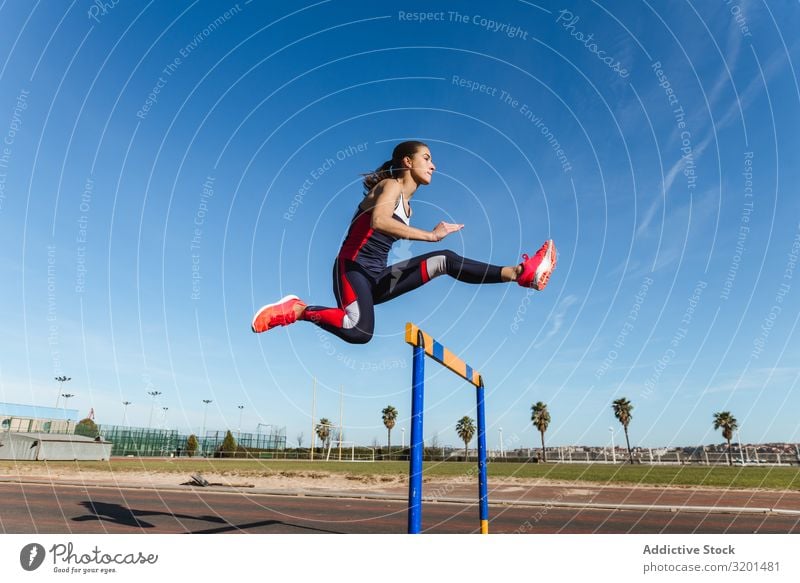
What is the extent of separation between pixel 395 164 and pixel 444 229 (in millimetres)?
970

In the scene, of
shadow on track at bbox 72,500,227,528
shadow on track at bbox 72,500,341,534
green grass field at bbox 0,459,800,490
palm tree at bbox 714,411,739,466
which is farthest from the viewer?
palm tree at bbox 714,411,739,466

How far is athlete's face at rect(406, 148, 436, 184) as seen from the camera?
5.23 metres

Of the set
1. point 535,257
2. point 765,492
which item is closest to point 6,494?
point 535,257

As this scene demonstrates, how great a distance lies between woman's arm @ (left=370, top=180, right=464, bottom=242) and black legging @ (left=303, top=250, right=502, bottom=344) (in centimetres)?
22

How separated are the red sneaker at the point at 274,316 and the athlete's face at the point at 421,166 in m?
1.83

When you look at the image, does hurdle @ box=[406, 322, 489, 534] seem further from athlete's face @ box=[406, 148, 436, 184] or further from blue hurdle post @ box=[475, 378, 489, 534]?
blue hurdle post @ box=[475, 378, 489, 534]

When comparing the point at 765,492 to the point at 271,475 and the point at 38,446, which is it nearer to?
the point at 271,475

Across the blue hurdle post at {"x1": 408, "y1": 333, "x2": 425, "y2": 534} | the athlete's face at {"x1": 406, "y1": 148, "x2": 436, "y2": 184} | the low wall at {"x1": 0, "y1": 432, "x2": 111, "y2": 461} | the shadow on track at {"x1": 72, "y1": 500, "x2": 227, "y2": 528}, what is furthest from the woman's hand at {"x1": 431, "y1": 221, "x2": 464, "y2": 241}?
the low wall at {"x1": 0, "y1": 432, "x2": 111, "y2": 461}

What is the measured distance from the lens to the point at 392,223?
4684mm

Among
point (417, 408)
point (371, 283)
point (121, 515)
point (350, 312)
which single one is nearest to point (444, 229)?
point (371, 283)

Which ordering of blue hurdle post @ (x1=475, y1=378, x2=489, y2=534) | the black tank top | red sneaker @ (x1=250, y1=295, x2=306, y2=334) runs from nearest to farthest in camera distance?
1. red sneaker @ (x1=250, y1=295, x2=306, y2=334)
2. the black tank top
3. blue hurdle post @ (x1=475, y1=378, x2=489, y2=534)

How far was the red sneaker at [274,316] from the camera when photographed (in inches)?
187

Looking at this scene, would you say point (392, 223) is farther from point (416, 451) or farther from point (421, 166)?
point (416, 451)
